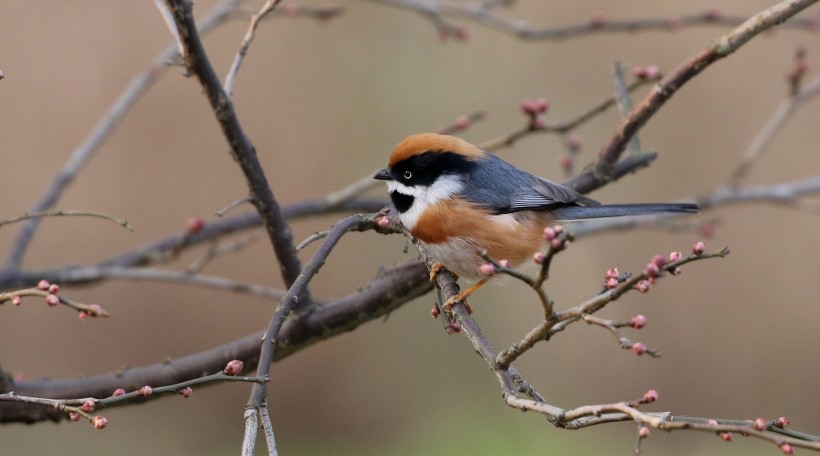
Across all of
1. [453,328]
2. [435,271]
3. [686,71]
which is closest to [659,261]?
[453,328]

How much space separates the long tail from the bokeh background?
2.30m

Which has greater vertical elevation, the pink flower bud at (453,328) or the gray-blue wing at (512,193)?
the gray-blue wing at (512,193)

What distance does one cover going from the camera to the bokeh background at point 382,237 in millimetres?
5457

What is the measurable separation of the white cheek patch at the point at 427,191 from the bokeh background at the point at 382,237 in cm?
244

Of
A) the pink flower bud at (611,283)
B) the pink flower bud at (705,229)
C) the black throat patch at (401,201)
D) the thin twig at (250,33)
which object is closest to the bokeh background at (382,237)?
the pink flower bud at (705,229)

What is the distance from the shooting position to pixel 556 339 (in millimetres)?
5973

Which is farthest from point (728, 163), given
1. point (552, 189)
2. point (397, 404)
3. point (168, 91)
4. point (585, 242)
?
point (168, 91)

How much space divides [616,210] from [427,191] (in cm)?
69

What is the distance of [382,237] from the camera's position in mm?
5871

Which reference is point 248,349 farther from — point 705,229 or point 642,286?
point 705,229

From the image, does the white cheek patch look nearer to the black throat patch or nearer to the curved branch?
the black throat patch

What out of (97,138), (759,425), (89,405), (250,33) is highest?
(97,138)

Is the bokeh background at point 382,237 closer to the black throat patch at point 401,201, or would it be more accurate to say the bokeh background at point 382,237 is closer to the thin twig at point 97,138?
the thin twig at point 97,138

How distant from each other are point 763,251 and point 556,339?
4.93ft
